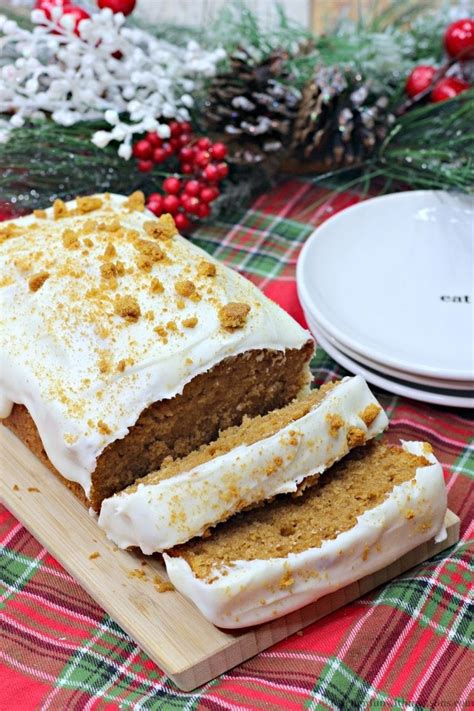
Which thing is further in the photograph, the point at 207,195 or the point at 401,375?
the point at 207,195

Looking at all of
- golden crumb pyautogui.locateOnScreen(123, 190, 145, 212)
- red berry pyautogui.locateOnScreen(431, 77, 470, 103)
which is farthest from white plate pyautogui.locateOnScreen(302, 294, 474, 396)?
red berry pyautogui.locateOnScreen(431, 77, 470, 103)

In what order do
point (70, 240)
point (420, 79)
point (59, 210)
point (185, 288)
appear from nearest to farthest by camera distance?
1. point (185, 288)
2. point (70, 240)
3. point (59, 210)
4. point (420, 79)

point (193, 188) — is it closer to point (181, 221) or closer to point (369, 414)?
point (181, 221)

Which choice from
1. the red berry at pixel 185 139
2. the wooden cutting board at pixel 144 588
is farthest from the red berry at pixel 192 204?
the wooden cutting board at pixel 144 588

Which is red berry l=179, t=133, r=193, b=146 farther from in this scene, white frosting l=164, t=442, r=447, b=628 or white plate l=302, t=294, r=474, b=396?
white frosting l=164, t=442, r=447, b=628

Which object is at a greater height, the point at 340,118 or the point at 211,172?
the point at 211,172

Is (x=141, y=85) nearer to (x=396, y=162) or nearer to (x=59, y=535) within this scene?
(x=396, y=162)

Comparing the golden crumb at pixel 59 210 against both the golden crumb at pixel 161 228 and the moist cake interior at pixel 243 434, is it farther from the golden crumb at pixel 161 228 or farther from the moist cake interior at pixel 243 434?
the moist cake interior at pixel 243 434

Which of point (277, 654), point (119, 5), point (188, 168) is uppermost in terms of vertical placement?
point (119, 5)

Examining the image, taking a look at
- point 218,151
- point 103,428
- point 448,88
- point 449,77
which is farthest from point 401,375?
point 449,77
